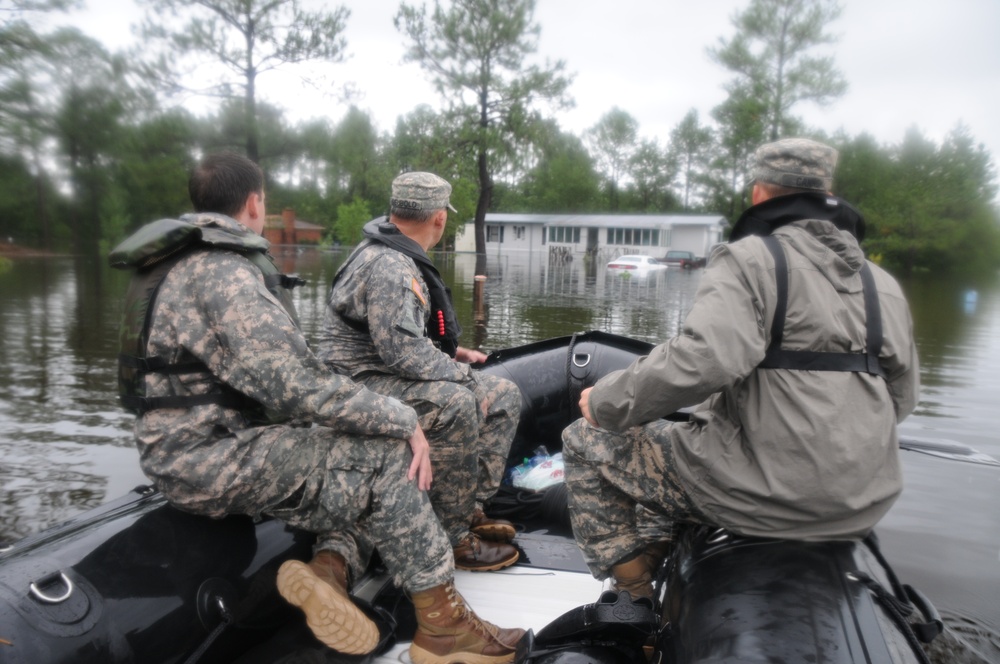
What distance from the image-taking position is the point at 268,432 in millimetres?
2547

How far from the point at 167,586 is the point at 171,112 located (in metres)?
22.8

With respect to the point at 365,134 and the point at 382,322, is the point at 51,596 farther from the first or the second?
the point at 365,134

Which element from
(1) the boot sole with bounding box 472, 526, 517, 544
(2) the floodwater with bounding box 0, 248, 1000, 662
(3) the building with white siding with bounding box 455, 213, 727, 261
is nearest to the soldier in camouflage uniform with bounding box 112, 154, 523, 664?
(1) the boot sole with bounding box 472, 526, 517, 544

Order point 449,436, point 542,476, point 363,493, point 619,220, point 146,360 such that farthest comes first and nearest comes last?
point 619,220, point 542,476, point 449,436, point 363,493, point 146,360

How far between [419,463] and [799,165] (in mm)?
1558

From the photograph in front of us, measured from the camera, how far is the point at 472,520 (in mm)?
3482

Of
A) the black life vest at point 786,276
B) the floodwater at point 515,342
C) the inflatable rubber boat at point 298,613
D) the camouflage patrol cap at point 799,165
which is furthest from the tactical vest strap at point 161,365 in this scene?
the floodwater at point 515,342

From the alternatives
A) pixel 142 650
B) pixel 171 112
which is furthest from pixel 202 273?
pixel 171 112

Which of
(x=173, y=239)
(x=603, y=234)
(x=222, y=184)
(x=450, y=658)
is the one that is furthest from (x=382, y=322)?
(x=603, y=234)

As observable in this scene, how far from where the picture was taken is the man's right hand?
2.56 metres

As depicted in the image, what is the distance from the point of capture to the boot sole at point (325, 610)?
90.4 inches

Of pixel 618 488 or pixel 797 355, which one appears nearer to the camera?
pixel 797 355

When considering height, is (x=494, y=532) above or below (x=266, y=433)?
below

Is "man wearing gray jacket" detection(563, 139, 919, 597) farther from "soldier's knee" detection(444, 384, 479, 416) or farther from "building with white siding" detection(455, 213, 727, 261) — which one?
"building with white siding" detection(455, 213, 727, 261)
